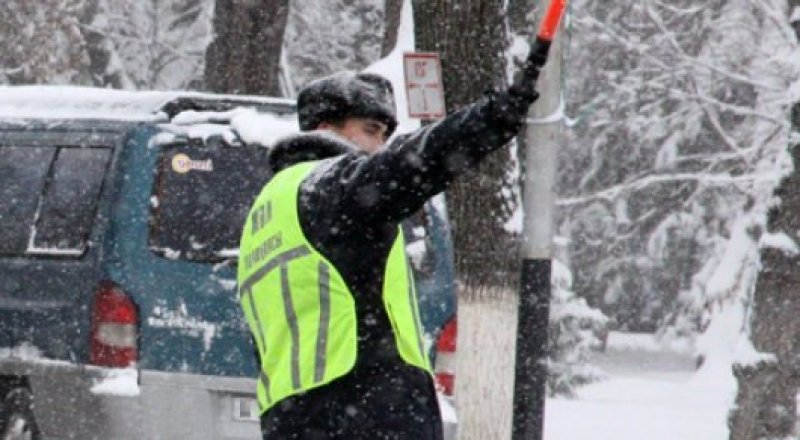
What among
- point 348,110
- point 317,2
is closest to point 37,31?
point 317,2

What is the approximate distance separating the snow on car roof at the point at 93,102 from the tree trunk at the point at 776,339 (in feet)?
10.2

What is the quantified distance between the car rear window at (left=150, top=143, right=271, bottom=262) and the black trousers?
3247mm

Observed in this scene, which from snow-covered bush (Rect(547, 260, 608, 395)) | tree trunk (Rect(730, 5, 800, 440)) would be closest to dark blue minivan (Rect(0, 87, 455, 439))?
tree trunk (Rect(730, 5, 800, 440))

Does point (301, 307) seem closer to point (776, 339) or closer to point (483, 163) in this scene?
point (483, 163)

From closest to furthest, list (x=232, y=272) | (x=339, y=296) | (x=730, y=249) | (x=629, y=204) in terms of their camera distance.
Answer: (x=339, y=296), (x=232, y=272), (x=730, y=249), (x=629, y=204)

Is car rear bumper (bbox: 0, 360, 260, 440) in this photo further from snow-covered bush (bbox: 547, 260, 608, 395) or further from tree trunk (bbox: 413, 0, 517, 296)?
snow-covered bush (bbox: 547, 260, 608, 395)

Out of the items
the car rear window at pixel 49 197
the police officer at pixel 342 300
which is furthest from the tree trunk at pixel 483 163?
the police officer at pixel 342 300

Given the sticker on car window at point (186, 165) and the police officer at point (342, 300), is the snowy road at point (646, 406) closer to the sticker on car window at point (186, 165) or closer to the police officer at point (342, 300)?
the sticker on car window at point (186, 165)

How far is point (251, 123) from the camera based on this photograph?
7.14 m

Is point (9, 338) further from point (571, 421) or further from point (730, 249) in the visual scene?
point (730, 249)

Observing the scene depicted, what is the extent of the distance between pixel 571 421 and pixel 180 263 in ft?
30.4

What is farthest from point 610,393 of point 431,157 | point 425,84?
point 431,157

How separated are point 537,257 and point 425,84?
148cm

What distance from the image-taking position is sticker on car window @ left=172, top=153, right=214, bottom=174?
7051 millimetres
